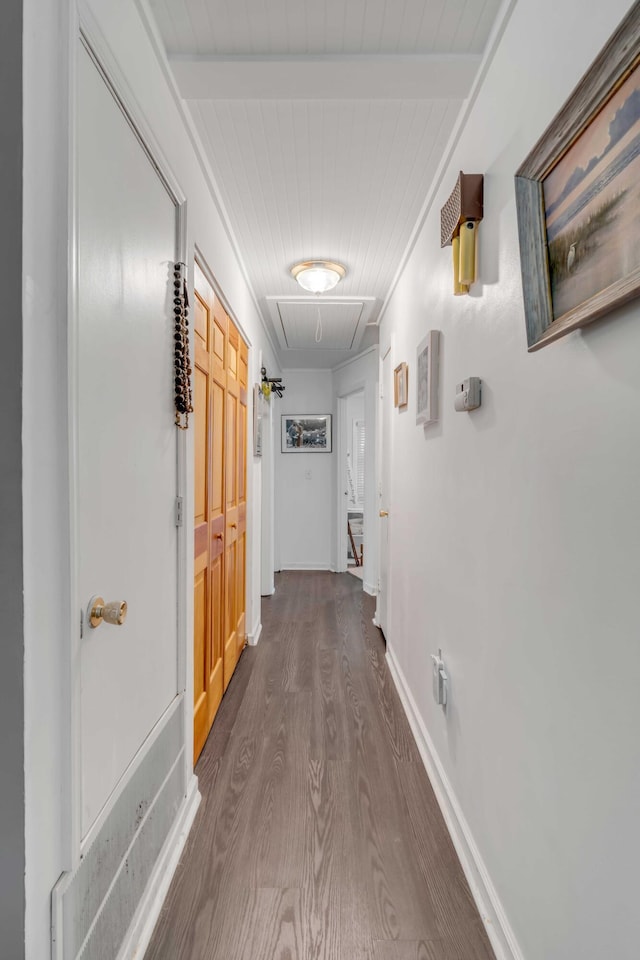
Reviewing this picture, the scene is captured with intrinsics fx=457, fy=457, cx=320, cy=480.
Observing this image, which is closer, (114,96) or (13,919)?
(13,919)

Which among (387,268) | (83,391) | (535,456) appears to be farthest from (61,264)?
(387,268)

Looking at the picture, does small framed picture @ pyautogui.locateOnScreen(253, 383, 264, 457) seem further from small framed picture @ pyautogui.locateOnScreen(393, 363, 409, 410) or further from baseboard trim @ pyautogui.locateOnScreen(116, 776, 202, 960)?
baseboard trim @ pyautogui.locateOnScreen(116, 776, 202, 960)

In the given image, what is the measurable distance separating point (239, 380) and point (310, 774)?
2056 millimetres

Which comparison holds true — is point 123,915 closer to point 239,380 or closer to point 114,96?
point 114,96

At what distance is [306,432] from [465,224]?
13.7 ft

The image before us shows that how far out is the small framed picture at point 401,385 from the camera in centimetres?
256

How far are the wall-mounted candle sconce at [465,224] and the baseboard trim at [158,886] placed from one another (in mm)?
1921

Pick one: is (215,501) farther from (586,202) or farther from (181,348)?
(586,202)

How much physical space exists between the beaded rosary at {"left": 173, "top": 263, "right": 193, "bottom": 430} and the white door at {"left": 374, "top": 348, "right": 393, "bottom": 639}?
1891 millimetres

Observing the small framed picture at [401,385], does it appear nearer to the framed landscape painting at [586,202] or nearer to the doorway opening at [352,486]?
the framed landscape painting at [586,202]

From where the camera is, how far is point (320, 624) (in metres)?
3.60

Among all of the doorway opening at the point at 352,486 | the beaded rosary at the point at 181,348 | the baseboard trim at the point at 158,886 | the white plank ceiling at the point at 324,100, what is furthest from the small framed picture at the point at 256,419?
the baseboard trim at the point at 158,886

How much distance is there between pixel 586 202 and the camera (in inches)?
30.1

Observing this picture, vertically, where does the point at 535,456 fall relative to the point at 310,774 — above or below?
above
